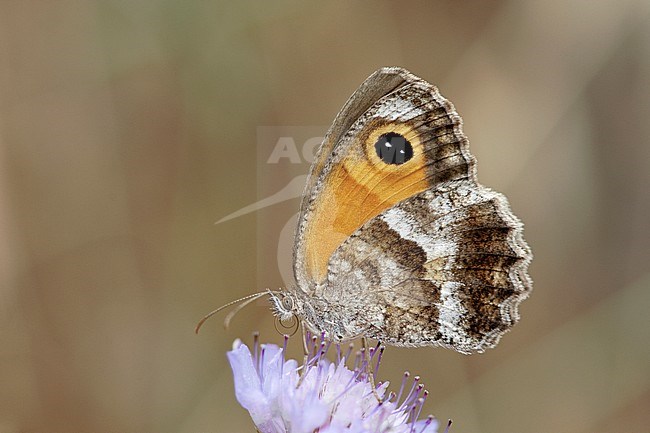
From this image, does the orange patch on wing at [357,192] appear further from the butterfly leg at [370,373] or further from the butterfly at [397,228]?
the butterfly leg at [370,373]

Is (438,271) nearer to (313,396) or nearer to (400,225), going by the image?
(400,225)

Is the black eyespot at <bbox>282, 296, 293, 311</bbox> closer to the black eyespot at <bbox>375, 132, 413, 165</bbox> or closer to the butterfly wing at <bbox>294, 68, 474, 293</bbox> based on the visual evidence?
the butterfly wing at <bbox>294, 68, 474, 293</bbox>

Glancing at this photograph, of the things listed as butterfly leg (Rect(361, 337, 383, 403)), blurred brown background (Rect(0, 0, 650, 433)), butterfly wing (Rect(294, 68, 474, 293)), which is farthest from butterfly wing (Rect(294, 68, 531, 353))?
blurred brown background (Rect(0, 0, 650, 433))

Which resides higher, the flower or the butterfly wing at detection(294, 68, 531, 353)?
the butterfly wing at detection(294, 68, 531, 353)

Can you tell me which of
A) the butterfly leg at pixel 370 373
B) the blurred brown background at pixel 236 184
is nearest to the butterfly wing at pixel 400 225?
the butterfly leg at pixel 370 373

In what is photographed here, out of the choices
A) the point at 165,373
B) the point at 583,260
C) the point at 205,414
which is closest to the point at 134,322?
the point at 165,373

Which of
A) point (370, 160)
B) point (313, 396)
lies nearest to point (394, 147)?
point (370, 160)
